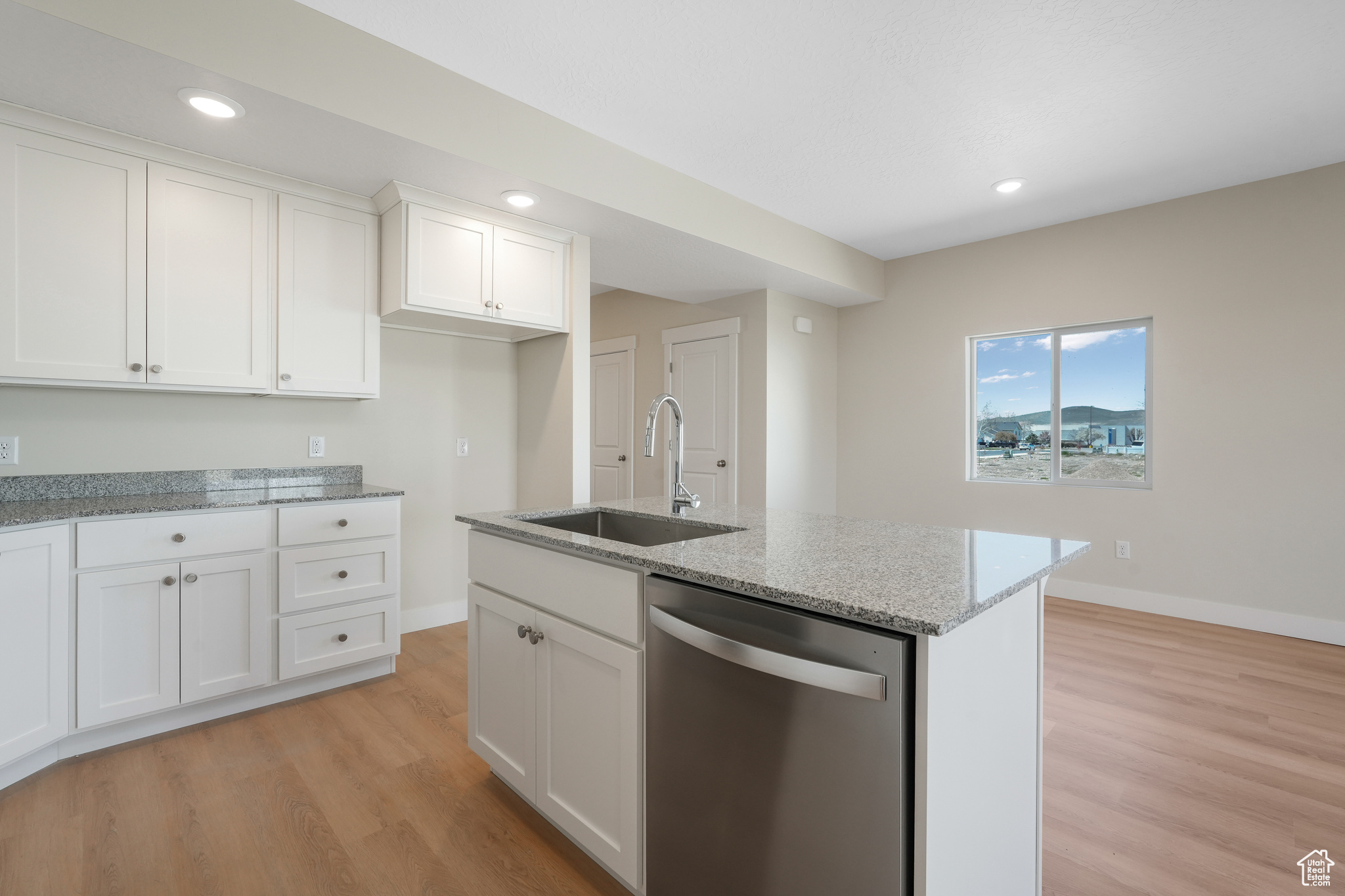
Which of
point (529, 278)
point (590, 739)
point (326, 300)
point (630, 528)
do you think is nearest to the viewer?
point (590, 739)

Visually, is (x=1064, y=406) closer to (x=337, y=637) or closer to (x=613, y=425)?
(x=613, y=425)

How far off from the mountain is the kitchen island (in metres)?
3.13

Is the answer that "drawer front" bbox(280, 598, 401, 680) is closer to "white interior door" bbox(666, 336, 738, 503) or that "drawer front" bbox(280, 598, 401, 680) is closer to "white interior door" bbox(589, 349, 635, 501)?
"white interior door" bbox(666, 336, 738, 503)

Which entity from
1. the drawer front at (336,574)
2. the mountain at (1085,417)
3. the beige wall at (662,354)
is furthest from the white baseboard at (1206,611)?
the drawer front at (336,574)

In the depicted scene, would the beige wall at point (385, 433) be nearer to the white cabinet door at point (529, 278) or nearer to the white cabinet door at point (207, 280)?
the white cabinet door at point (207, 280)

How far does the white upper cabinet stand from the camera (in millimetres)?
2752

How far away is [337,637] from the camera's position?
8.85 feet

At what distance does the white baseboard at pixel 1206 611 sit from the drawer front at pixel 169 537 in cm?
479

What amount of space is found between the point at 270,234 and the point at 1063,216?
457 cm

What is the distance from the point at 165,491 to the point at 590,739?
92.5 inches

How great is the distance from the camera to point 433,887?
5.02 ft

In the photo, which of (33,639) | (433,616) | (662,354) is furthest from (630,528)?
(662,354)

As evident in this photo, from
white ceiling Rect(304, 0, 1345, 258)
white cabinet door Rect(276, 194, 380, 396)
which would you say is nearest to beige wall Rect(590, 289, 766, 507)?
white ceiling Rect(304, 0, 1345, 258)

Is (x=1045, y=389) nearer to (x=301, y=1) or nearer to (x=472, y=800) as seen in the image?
(x=472, y=800)
